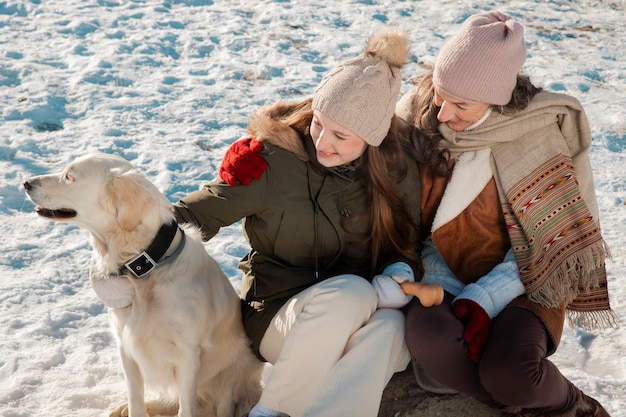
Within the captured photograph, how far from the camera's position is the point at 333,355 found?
289 centimetres

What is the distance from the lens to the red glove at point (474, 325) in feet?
9.73

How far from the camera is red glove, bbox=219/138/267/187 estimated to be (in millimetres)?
3025

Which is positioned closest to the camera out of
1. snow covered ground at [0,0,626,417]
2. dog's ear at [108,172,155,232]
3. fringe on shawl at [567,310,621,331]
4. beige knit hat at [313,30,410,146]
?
dog's ear at [108,172,155,232]

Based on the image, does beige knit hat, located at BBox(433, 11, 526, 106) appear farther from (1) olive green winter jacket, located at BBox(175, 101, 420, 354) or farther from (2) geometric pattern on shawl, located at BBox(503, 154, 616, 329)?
(1) olive green winter jacket, located at BBox(175, 101, 420, 354)

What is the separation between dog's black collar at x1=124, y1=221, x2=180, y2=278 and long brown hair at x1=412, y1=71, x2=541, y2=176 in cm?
120

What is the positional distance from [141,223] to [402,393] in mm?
1467

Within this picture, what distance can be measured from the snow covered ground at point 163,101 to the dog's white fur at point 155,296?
49cm

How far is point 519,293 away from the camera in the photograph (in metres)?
3.19

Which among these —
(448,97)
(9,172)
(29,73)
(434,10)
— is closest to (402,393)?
(448,97)

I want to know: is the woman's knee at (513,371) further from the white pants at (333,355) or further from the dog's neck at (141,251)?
the dog's neck at (141,251)

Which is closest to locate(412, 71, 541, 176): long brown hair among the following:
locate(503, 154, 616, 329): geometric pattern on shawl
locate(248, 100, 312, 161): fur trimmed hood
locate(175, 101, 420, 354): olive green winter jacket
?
locate(175, 101, 420, 354): olive green winter jacket

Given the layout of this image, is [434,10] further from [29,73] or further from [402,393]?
[402,393]

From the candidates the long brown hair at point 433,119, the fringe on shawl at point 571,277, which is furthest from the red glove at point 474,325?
the long brown hair at point 433,119

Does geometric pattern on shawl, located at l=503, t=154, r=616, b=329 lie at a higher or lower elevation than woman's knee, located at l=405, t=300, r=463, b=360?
higher
